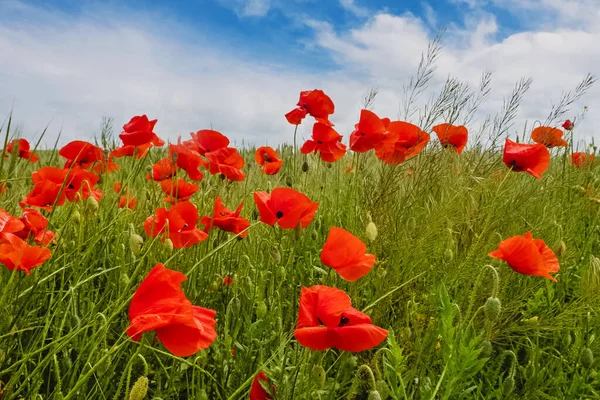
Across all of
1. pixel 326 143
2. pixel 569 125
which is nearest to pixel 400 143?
pixel 326 143

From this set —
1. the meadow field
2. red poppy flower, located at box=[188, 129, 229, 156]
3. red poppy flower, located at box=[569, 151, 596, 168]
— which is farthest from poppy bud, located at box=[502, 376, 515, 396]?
red poppy flower, located at box=[569, 151, 596, 168]

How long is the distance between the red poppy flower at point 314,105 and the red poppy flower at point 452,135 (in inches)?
21.1

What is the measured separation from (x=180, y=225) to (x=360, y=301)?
737mm

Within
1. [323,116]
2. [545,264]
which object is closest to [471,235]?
[545,264]

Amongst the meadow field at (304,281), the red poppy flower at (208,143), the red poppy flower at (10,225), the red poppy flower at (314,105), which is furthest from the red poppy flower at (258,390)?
the red poppy flower at (314,105)

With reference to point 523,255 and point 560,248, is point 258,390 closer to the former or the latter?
point 523,255

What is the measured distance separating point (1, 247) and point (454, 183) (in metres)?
1.73

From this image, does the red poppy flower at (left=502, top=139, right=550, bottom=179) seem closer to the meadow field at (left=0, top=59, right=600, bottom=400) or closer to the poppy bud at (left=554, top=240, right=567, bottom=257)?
the meadow field at (left=0, top=59, right=600, bottom=400)

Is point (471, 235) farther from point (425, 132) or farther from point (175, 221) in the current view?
point (175, 221)

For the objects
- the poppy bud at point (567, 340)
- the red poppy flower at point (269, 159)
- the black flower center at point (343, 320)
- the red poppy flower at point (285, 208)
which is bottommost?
the poppy bud at point (567, 340)

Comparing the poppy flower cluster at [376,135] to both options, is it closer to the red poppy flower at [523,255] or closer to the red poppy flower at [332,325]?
the red poppy flower at [523,255]

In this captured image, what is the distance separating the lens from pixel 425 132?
211 centimetres

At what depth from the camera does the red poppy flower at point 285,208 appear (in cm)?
144

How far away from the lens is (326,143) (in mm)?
2488
